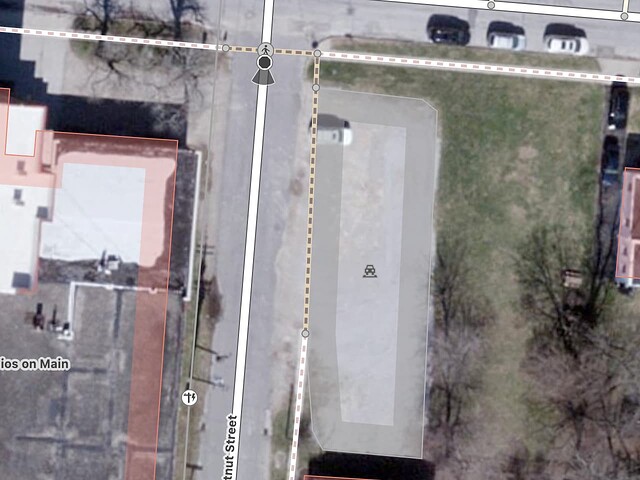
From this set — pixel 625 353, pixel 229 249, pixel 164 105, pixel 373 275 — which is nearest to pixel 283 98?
pixel 164 105

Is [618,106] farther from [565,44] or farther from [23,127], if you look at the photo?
[23,127]

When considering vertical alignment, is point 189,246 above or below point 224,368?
above

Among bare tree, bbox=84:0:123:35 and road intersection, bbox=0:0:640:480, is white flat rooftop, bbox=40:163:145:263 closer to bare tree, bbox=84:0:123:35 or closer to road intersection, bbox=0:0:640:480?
road intersection, bbox=0:0:640:480

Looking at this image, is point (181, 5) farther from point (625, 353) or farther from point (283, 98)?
point (625, 353)

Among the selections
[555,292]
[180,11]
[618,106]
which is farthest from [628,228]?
[180,11]

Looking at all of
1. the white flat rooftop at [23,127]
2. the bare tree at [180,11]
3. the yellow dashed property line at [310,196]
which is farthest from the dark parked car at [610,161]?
the white flat rooftop at [23,127]

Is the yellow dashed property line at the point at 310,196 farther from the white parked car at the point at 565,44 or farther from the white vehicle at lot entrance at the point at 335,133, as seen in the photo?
the white parked car at the point at 565,44
